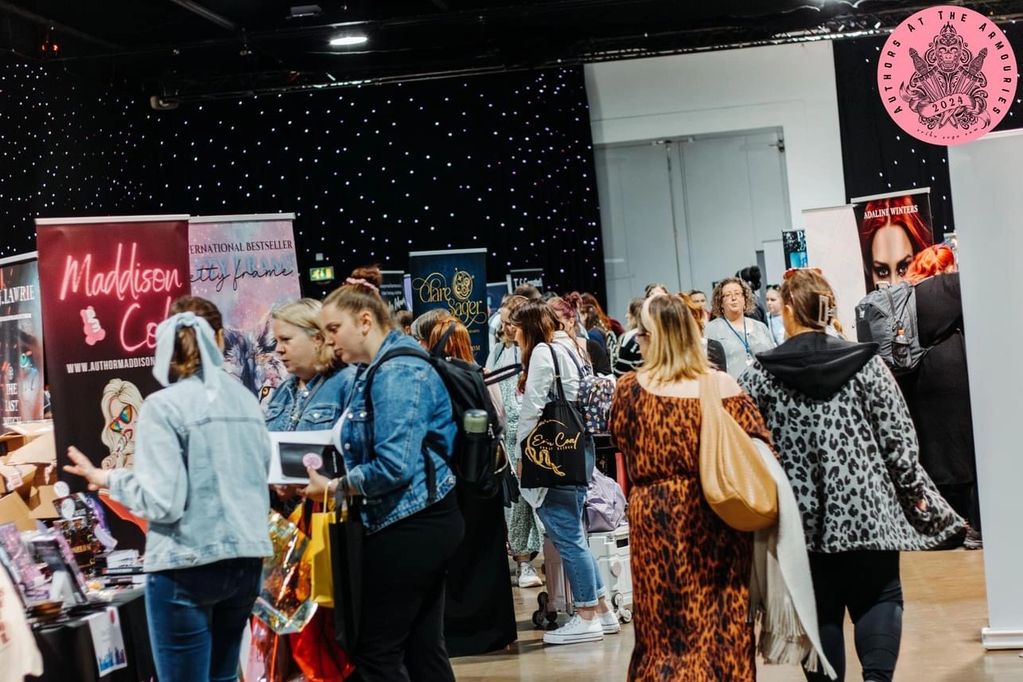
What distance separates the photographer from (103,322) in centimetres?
441

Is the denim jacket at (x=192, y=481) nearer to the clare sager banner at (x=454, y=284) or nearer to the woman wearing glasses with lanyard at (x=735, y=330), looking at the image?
the woman wearing glasses with lanyard at (x=735, y=330)

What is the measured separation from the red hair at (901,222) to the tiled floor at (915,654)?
265 centimetres

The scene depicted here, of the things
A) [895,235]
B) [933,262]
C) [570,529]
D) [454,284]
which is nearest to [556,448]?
[570,529]

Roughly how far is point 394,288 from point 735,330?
5914 millimetres

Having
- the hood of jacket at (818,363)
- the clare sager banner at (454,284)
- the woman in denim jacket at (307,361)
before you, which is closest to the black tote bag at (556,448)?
the woman in denim jacket at (307,361)

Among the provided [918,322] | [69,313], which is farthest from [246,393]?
[918,322]

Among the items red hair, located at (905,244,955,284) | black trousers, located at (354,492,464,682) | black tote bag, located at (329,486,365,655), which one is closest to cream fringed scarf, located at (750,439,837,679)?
black trousers, located at (354,492,464,682)

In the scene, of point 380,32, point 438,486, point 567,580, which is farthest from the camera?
point 380,32

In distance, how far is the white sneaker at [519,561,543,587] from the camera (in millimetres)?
6891

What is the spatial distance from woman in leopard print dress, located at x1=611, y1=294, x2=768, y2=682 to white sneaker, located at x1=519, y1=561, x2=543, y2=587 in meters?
3.46

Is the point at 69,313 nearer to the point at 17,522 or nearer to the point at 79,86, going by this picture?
the point at 17,522

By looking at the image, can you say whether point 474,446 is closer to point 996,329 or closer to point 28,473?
point 28,473

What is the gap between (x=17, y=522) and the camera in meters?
4.16

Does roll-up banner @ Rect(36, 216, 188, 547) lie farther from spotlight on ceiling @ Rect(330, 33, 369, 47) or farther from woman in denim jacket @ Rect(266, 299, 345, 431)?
spotlight on ceiling @ Rect(330, 33, 369, 47)
